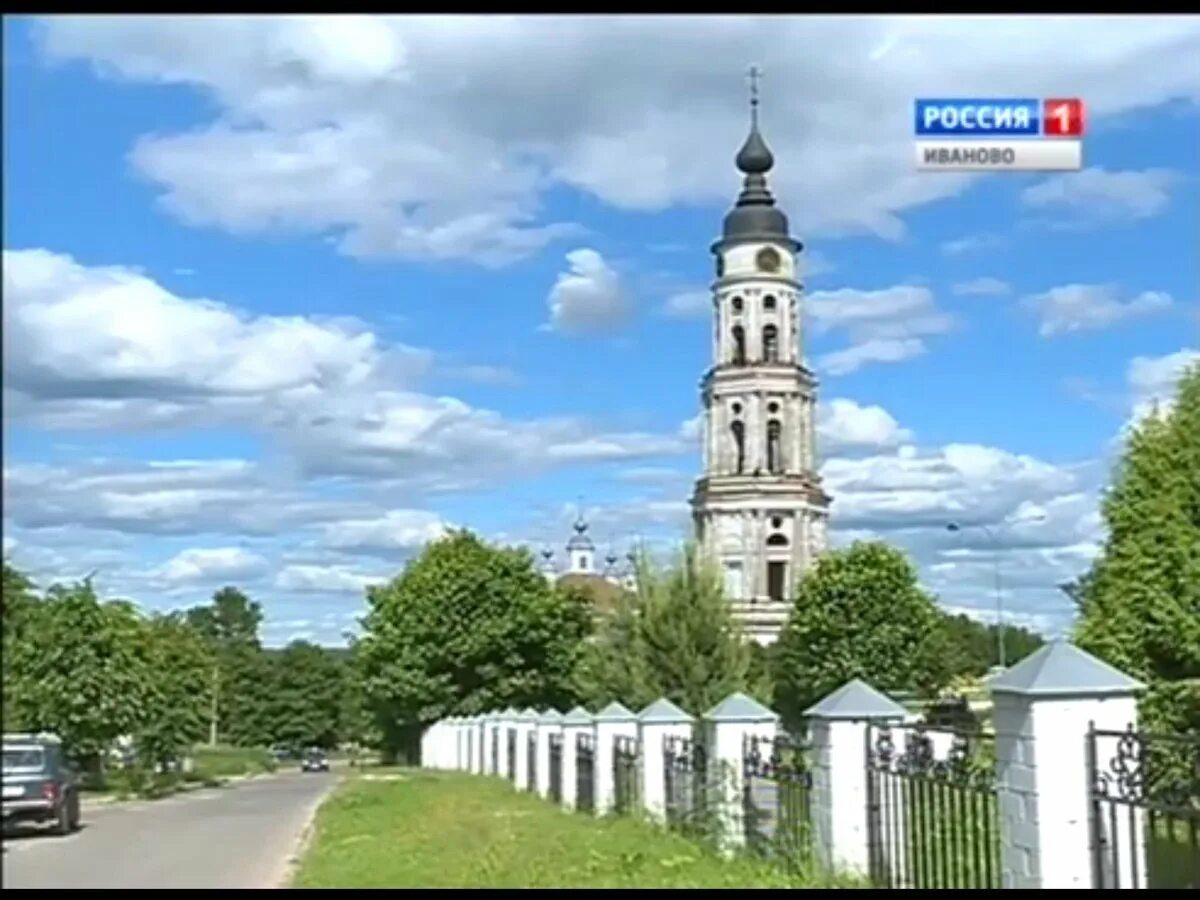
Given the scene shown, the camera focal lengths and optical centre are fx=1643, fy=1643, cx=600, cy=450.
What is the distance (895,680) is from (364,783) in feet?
47.8

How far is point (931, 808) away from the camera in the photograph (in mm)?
6625

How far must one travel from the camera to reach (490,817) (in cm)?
1376

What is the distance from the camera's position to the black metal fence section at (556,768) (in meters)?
15.9

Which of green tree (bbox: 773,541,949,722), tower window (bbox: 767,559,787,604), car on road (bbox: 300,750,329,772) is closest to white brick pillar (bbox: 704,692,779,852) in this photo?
tower window (bbox: 767,559,787,604)

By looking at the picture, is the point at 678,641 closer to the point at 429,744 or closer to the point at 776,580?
the point at 776,580

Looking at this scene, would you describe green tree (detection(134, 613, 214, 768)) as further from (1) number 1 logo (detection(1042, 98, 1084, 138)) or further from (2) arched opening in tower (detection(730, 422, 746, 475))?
(2) arched opening in tower (detection(730, 422, 746, 475))

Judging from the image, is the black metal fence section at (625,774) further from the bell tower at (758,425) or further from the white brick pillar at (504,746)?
the white brick pillar at (504,746)

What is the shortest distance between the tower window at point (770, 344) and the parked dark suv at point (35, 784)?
628 centimetres

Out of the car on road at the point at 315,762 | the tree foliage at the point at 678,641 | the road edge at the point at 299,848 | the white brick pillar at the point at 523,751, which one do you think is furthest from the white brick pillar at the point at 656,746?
the car on road at the point at 315,762

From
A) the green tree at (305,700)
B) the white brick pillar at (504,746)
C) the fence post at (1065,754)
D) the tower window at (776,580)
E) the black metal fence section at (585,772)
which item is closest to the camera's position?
the fence post at (1065,754)

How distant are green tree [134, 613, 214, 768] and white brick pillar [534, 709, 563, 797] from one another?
3.54 meters

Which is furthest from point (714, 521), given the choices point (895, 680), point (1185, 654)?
point (895, 680)

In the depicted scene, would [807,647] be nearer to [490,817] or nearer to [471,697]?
[471,697]

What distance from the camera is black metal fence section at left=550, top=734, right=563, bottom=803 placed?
627 inches
